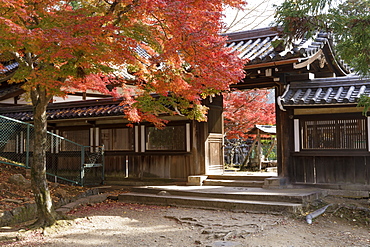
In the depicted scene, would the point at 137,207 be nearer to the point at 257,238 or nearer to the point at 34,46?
the point at 257,238

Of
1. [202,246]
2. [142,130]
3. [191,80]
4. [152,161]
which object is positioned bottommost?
[202,246]

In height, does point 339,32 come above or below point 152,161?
above

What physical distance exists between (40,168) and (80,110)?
7.05 metres

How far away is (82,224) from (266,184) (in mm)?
5651

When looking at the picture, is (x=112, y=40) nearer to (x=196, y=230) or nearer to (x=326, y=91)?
(x=196, y=230)

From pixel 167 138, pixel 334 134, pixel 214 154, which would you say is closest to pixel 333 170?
pixel 334 134

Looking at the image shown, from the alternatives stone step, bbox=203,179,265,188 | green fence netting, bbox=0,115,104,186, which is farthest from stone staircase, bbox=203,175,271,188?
green fence netting, bbox=0,115,104,186

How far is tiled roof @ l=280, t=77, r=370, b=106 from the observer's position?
34.3 feet

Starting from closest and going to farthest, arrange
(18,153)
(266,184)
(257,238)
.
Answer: (257,238), (266,184), (18,153)

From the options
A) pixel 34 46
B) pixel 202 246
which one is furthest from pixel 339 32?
pixel 34 46

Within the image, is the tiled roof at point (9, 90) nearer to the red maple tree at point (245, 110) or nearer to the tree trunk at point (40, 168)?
the tree trunk at point (40, 168)

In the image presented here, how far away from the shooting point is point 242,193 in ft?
34.3

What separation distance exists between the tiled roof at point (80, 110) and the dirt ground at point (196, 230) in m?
4.92

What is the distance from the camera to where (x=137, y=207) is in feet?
35.4
